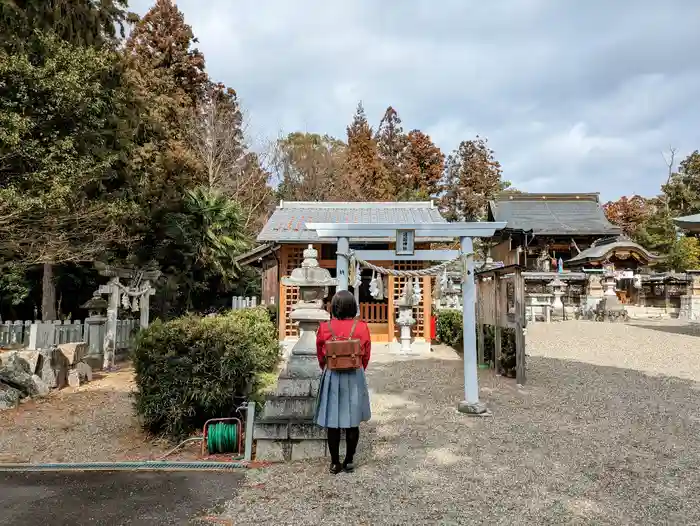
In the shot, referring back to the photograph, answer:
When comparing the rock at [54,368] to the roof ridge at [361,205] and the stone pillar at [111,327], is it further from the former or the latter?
the roof ridge at [361,205]

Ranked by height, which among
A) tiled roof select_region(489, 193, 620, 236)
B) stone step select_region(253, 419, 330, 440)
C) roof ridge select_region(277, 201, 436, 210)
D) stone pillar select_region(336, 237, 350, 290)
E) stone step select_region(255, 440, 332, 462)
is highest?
tiled roof select_region(489, 193, 620, 236)

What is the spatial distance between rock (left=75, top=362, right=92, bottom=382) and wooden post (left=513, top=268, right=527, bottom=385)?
7104 millimetres

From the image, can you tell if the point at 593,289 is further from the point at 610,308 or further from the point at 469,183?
the point at 469,183

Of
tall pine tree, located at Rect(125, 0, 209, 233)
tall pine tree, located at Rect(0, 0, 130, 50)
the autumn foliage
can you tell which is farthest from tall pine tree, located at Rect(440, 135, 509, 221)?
tall pine tree, located at Rect(0, 0, 130, 50)

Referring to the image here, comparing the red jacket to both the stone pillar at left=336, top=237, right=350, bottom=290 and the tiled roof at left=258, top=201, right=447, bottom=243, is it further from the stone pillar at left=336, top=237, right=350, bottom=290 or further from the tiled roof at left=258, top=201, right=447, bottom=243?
the tiled roof at left=258, top=201, right=447, bottom=243

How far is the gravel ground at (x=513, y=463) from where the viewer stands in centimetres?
312

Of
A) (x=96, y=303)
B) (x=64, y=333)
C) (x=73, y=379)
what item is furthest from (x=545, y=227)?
(x=73, y=379)

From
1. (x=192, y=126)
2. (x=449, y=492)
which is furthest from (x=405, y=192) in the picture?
(x=449, y=492)

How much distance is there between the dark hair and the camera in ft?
12.7

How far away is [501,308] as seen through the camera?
303 inches

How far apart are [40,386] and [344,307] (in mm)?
5763

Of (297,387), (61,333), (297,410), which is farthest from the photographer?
(61,333)

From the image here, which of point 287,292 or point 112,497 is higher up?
point 287,292

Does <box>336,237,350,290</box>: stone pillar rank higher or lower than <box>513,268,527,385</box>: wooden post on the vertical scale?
higher
